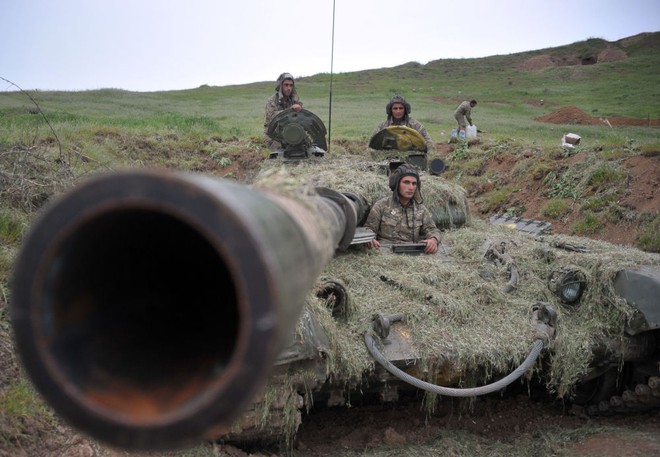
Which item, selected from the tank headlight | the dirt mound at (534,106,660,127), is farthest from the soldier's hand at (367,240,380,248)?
the dirt mound at (534,106,660,127)

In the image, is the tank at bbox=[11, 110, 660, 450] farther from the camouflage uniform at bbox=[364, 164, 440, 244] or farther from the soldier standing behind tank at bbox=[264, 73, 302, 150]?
the soldier standing behind tank at bbox=[264, 73, 302, 150]

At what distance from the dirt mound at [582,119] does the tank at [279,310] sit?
22411mm

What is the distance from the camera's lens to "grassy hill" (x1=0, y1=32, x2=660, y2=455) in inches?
246

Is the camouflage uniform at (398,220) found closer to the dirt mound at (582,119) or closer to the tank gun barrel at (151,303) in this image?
the tank gun barrel at (151,303)

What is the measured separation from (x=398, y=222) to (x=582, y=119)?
25337mm

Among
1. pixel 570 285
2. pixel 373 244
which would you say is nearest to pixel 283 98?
pixel 373 244

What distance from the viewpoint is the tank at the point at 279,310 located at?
1327 millimetres

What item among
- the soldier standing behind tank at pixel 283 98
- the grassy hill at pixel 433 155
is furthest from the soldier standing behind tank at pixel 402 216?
the soldier standing behind tank at pixel 283 98

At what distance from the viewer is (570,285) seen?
5656mm

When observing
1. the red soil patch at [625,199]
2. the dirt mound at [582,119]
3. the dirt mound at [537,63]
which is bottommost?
the red soil patch at [625,199]

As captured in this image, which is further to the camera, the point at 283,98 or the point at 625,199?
the point at 625,199

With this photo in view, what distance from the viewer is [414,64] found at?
218 feet

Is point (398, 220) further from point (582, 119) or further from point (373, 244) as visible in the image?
point (582, 119)

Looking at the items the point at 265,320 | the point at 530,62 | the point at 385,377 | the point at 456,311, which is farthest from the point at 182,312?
the point at 530,62
